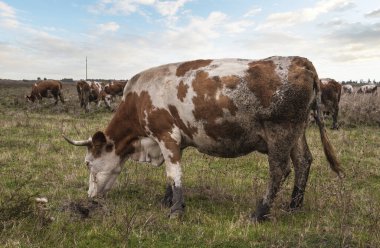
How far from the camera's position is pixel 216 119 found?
613 cm

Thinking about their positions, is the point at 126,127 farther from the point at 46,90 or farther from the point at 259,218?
the point at 46,90

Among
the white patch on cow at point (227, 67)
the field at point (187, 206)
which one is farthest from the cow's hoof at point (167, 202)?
the white patch on cow at point (227, 67)

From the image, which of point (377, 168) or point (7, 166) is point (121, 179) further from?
point (377, 168)

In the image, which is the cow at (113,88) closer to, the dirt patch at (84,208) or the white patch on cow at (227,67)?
the dirt patch at (84,208)

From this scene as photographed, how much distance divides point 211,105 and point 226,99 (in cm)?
25

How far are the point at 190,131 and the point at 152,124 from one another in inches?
25.6

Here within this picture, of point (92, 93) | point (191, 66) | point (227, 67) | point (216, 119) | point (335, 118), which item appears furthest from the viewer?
point (92, 93)

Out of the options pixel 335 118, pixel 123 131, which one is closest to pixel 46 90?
pixel 335 118

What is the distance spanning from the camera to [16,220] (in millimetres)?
5391

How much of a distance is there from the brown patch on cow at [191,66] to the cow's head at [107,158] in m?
1.32

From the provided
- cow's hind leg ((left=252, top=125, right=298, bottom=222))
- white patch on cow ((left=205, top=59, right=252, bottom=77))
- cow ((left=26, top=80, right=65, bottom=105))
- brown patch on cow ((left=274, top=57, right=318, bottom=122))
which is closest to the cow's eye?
white patch on cow ((left=205, top=59, right=252, bottom=77))

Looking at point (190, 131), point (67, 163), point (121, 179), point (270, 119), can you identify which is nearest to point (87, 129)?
point (67, 163)

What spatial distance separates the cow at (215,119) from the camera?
5836 mm

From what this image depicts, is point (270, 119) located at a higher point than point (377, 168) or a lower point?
higher
